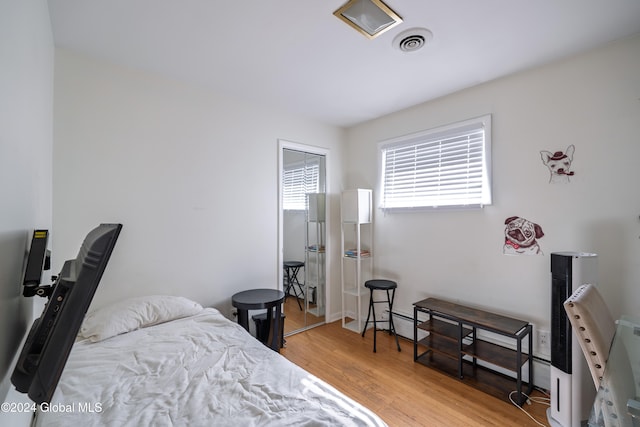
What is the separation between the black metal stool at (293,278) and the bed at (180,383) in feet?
4.82

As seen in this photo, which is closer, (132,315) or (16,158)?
(16,158)

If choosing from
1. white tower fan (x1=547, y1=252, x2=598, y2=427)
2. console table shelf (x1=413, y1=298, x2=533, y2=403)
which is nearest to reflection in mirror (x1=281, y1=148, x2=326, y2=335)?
console table shelf (x1=413, y1=298, x2=533, y2=403)

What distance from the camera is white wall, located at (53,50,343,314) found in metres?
2.03

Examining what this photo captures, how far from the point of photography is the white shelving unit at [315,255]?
3.52 meters

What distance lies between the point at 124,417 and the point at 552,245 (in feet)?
9.48

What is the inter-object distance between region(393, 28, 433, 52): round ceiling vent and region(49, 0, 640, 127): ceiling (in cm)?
4

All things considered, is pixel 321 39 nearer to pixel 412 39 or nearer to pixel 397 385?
pixel 412 39

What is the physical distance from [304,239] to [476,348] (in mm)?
2073

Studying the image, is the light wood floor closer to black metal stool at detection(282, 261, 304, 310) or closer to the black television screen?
black metal stool at detection(282, 261, 304, 310)

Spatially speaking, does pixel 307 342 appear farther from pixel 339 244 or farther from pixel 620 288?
pixel 620 288

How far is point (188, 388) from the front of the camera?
1313mm

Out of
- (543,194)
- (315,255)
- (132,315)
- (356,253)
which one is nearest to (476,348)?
(543,194)

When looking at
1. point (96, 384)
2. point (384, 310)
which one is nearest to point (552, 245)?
point (384, 310)

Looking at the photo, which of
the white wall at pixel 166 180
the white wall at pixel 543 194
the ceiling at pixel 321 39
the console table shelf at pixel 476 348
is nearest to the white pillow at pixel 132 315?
the white wall at pixel 166 180
